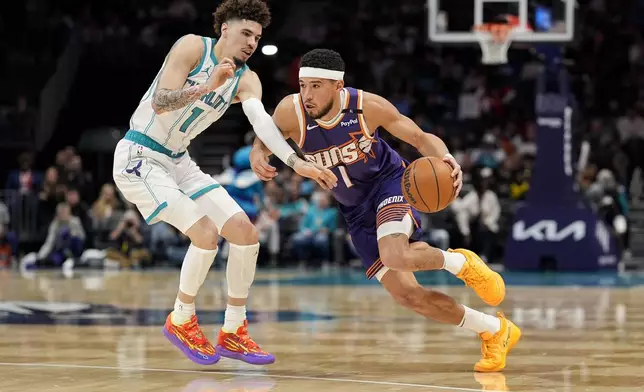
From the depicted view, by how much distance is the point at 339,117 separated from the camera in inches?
262

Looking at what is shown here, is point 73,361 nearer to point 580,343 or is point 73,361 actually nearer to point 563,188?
point 580,343

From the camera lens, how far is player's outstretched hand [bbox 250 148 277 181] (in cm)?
650

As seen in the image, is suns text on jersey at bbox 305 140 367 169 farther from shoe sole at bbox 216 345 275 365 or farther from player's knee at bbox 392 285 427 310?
shoe sole at bbox 216 345 275 365

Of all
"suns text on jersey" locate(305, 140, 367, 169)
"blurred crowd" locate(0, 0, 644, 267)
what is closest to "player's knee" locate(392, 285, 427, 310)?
"suns text on jersey" locate(305, 140, 367, 169)

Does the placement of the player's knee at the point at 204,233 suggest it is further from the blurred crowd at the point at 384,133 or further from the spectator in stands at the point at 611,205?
the spectator in stands at the point at 611,205

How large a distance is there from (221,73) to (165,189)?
822 millimetres

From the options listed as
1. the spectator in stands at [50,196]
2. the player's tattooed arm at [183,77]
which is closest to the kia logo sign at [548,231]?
the spectator in stands at [50,196]

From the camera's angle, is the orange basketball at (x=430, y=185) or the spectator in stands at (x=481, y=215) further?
the spectator in stands at (x=481, y=215)

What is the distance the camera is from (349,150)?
674cm

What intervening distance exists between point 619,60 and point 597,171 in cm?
412

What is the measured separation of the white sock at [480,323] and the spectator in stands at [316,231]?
10868 mm

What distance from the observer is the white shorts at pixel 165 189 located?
21.7 feet

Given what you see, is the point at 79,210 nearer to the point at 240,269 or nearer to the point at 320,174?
the point at 240,269

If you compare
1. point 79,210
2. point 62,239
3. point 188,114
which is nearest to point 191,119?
point 188,114
